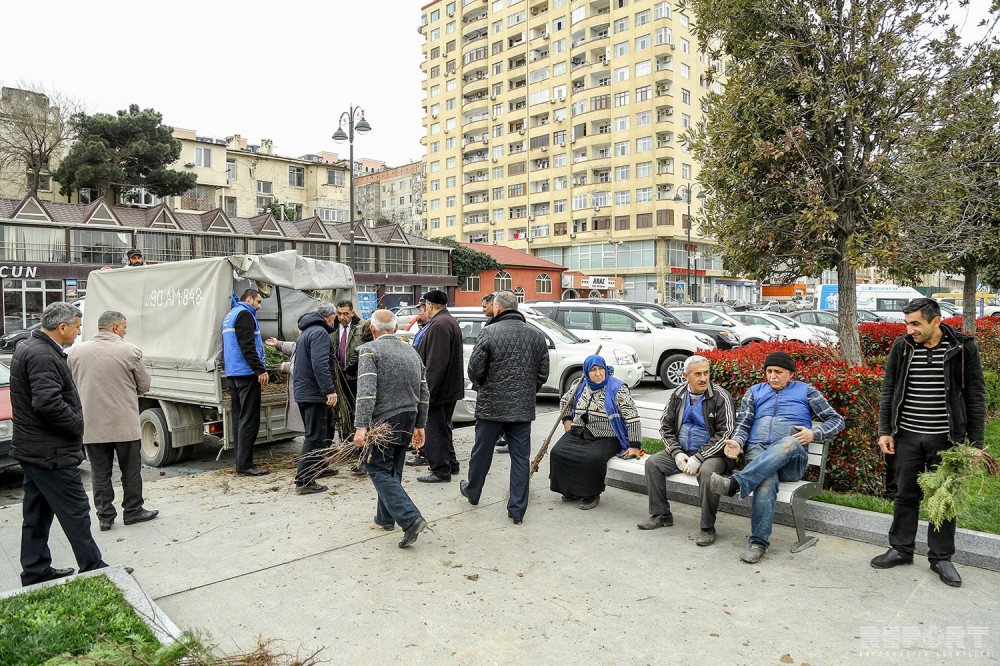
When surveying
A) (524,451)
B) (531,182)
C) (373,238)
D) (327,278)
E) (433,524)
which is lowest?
(433,524)

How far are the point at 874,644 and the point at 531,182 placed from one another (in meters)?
66.3

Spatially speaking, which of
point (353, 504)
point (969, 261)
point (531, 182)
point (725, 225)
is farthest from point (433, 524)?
point (531, 182)

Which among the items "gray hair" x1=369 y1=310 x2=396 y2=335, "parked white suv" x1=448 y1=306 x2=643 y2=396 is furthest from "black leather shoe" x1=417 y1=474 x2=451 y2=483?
"parked white suv" x1=448 y1=306 x2=643 y2=396

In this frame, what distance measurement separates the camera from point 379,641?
142 inches

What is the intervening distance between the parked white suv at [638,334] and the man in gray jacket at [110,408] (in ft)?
29.9

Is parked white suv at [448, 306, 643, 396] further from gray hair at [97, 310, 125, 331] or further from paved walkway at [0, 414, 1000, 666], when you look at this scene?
gray hair at [97, 310, 125, 331]

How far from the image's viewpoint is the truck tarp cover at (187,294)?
7.63 metres

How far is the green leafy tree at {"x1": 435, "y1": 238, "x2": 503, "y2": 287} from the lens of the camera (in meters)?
51.5

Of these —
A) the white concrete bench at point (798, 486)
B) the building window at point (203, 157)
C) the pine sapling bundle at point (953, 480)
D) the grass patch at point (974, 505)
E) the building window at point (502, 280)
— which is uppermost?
the building window at point (203, 157)

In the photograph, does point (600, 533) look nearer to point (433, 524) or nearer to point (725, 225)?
point (433, 524)

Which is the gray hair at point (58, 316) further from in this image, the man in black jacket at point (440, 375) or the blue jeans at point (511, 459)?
the blue jeans at point (511, 459)

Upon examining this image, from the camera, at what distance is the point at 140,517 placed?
18.5 ft

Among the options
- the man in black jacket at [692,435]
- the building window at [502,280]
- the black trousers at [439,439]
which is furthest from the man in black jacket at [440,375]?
the building window at [502,280]
